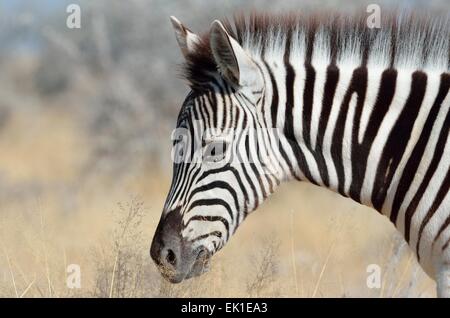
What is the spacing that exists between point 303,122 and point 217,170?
1.80 feet

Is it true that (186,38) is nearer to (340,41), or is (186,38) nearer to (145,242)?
(340,41)

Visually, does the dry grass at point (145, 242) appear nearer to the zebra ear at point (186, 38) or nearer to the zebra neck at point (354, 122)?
the zebra ear at point (186, 38)

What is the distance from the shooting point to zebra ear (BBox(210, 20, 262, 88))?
475 centimetres

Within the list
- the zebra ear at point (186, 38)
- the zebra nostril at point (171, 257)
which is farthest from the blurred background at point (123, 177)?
the zebra ear at point (186, 38)

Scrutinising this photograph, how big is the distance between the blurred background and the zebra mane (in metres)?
2.00

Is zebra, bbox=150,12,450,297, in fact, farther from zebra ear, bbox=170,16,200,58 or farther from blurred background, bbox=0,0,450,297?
blurred background, bbox=0,0,450,297

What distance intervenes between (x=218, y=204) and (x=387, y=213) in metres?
0.94

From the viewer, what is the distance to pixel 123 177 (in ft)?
53.5

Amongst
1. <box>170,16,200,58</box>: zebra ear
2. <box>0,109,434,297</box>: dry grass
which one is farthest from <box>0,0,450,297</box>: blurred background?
<box>170,16,200,58</box>: zebra ear

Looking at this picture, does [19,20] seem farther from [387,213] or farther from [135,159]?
[387,213]

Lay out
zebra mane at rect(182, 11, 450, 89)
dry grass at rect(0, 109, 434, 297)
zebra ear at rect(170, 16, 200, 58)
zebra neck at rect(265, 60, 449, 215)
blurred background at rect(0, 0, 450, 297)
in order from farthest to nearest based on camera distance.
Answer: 1. blurred background at rect(0, 0, 450, 297)
2. dry grass at rect(0, 109, 434, 297)
3. zebra ear at rect(170, 16, 200, 58)
4. zebra mane at rect(182, 11, 450, 89)
5. zebra neck at rect(265, 60, 449, 215)

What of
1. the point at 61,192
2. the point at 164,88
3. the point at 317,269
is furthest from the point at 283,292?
the point at 164,88

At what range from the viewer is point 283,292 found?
859 centimetres

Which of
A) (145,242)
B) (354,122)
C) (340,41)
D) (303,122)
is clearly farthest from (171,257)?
(145,242)
